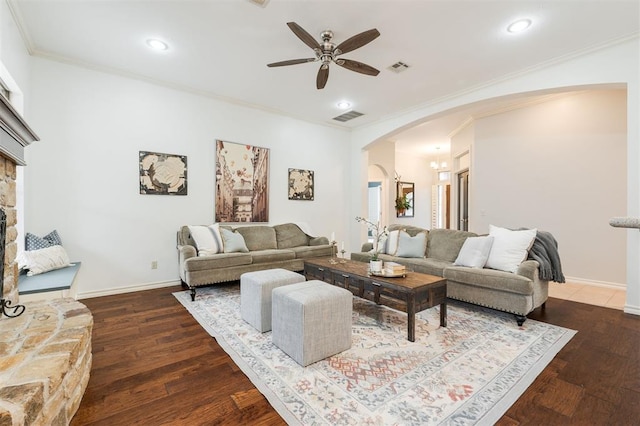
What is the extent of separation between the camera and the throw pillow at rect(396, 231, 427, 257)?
3.96 meters

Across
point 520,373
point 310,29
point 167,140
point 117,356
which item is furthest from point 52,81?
point 520,373

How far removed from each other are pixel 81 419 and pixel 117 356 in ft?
2.33

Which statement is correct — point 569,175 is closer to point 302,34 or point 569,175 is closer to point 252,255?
point 302,34

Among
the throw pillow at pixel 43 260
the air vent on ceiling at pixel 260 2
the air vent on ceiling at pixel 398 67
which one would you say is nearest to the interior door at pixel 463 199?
the air vent on ceiling at pixel 398 67

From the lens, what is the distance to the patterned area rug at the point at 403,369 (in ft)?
5.23

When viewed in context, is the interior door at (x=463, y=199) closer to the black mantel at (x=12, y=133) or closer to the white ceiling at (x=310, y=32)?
the white ceiling at (x=310, y=32)

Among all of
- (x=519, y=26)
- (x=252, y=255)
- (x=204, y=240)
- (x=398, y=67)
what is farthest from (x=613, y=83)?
(x=204, y=240)

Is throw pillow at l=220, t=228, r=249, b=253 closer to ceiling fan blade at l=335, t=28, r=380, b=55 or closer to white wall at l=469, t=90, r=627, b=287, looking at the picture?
ceiling fan blade at l=335, t=28, r=380, b=55

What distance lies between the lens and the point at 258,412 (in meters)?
1.59

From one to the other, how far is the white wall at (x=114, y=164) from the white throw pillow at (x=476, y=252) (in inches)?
142

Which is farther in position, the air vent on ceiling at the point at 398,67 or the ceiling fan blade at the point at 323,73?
the air vent on ceiling at the point at 398,67

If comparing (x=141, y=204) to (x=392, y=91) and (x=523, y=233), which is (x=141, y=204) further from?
(x=523, y=233)

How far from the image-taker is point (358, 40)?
2.56 meters

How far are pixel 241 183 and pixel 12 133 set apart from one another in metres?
3.06
